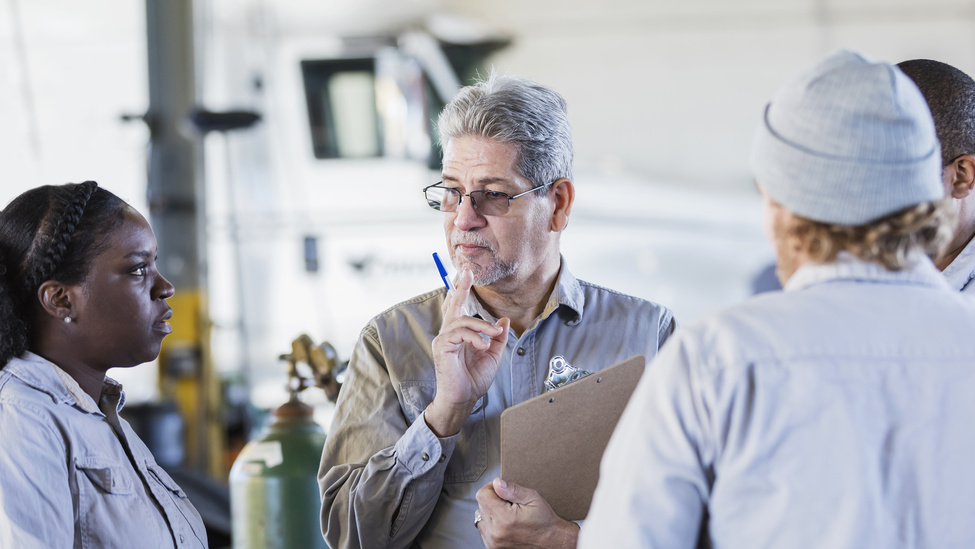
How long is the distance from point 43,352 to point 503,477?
0.80m

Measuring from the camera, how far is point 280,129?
764 cm

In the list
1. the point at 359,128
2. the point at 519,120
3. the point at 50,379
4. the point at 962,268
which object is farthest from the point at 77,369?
the point at 359,128

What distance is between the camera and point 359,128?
7.44 m

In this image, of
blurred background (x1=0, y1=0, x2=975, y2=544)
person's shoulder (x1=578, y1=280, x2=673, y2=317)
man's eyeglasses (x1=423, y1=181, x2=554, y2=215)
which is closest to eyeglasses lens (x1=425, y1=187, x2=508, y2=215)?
man's eyeglasses (x1=423, y1=181, x2=554, y2=215)

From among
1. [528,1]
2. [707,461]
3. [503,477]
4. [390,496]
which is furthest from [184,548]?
[528,1]

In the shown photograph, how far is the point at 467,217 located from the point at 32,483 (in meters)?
0.82

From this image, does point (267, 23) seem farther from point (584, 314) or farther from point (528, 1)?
point (584, 314)

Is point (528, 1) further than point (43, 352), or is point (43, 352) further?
point (528, 1)

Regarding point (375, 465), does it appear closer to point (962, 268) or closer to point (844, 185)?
point (844, 185)

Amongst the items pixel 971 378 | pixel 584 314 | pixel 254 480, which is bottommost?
pixel 254 480

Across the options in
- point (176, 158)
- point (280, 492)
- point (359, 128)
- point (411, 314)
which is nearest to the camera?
point (411, 314)

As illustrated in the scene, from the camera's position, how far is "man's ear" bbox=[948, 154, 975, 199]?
155 cm

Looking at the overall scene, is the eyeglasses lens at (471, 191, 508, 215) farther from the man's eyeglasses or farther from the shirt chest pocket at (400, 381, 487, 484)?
the shirt chest pocket at (400, 381, 487, 484)

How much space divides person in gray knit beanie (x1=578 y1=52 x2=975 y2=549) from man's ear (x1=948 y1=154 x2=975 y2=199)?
2.52ft
